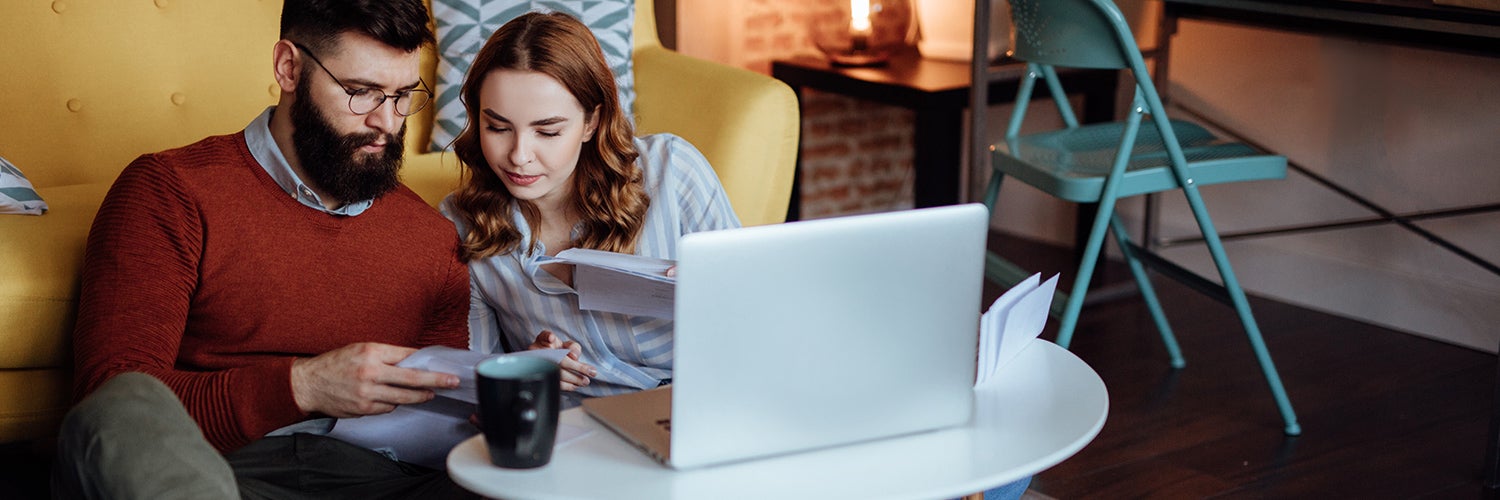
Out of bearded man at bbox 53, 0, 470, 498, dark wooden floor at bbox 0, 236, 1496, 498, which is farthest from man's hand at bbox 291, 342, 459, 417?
dark wooden floor at bbox 0, 236, 1496, 498

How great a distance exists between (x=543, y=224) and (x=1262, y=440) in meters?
1.36

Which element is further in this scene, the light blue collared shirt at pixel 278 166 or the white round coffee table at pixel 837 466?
the light blue collared shirt at pixel 278 166

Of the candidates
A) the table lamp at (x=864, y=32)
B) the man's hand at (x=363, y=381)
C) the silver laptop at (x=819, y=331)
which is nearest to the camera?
the silver laptop at (x=819, y=331)

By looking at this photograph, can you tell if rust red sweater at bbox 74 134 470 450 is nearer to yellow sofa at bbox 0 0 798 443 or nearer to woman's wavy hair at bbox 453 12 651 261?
woman's wavy hair at bbox 453 12 651 261

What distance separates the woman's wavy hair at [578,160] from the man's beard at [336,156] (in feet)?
0.45

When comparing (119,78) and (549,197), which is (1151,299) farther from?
(119,78)

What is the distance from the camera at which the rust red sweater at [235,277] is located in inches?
58.0

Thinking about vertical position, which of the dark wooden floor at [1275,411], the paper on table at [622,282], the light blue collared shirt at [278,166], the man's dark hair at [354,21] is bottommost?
the dark wooden floor at [1275,411]

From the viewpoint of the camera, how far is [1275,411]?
2.57 metres

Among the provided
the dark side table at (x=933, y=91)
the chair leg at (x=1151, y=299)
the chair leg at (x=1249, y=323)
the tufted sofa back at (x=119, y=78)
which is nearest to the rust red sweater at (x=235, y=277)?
the tufted sofa back at (x=119, y=78)

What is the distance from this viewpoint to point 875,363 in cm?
112

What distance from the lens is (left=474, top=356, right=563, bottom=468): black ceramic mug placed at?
106 cm

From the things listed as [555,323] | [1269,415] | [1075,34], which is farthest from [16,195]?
[1269,415]

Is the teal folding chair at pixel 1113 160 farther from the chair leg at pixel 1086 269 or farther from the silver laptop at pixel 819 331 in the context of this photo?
the silver laptop at pixel 819 331
